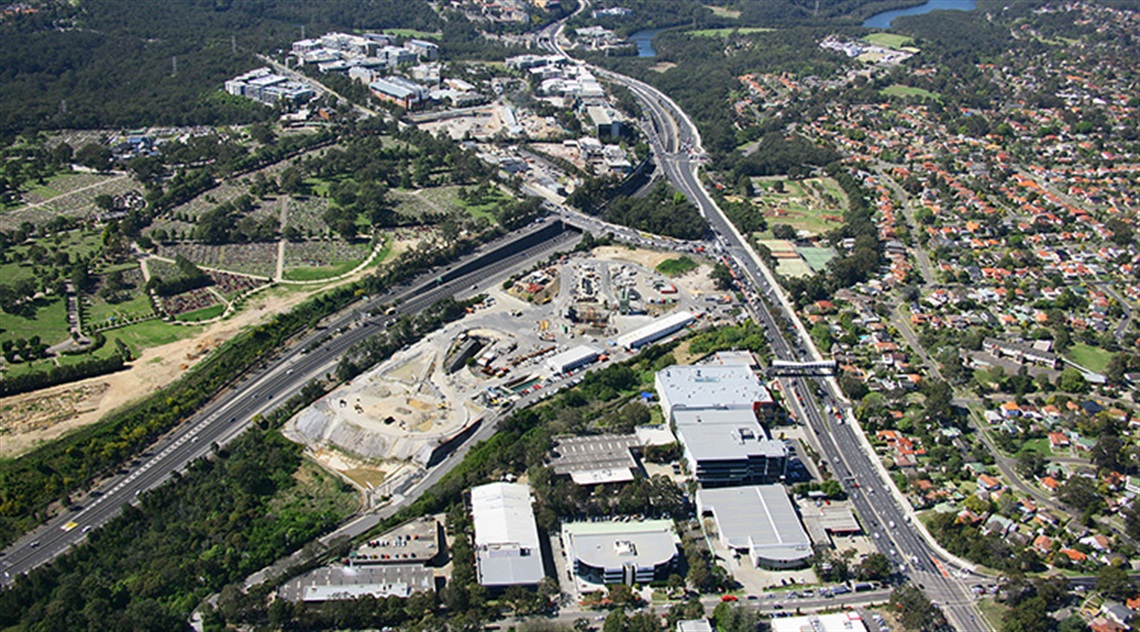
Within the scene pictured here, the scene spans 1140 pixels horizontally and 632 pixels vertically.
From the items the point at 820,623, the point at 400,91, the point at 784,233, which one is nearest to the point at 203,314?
the point at 820,623

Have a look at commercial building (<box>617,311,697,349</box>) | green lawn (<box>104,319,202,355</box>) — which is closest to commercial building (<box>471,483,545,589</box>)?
commercial building (<box>617,311,697,349</box>)

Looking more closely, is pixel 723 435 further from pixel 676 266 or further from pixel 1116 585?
pixel 676 266

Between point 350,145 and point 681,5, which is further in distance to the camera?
point 681,5

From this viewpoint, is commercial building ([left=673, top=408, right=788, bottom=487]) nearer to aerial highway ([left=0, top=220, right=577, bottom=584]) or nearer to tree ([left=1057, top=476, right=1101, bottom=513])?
tree ([left=1057, top=476, right=1101, bottom=513])

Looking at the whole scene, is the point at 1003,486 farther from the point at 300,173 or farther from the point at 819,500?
the point at 300,173

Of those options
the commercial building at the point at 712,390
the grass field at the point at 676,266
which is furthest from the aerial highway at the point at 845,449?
the grass field at the point at 676,266

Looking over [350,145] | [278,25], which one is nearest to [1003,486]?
[350,145]

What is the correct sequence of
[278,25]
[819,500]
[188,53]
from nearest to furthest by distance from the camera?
[819,500] → [188,53] → [278,25]
